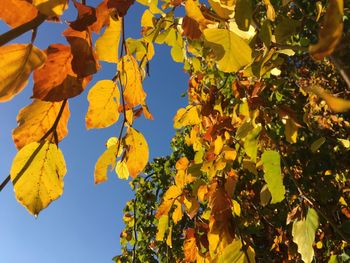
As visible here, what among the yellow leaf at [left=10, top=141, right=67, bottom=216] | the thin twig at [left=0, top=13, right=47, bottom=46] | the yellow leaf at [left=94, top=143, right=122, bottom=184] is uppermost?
the thin twig at [left=0, top=13, right=47, bottom=46]

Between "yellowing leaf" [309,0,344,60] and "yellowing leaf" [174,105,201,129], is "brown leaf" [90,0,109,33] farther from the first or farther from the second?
"yellowing leaf" [174,105,201,129]

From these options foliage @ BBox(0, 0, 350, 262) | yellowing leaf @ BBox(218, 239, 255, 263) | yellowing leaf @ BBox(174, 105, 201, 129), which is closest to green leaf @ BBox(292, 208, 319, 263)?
foliage @ BBox(0, 0, 350, 262)

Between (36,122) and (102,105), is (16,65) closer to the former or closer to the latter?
(36,122)

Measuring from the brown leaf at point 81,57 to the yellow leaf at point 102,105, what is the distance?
20 centimetres

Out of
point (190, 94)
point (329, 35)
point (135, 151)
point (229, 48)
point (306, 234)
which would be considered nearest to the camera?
point (329, 35)

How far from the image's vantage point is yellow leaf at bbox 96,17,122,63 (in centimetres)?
62

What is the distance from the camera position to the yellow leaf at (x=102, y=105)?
24.5 inches

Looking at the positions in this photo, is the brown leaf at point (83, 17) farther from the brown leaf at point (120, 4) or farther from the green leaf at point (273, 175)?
the green leaf at point (273, 175)

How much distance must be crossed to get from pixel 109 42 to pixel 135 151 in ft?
0.65

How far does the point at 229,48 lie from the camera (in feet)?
1.80

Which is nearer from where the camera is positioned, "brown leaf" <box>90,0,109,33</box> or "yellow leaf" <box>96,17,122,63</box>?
"brown leaf" <box>90,0,109,33</box>

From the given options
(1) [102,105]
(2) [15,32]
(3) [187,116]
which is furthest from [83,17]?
(3) [187,116]

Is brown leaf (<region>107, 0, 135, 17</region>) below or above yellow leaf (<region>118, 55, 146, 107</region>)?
above

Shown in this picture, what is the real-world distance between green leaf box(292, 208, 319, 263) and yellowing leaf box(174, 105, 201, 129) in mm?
852
